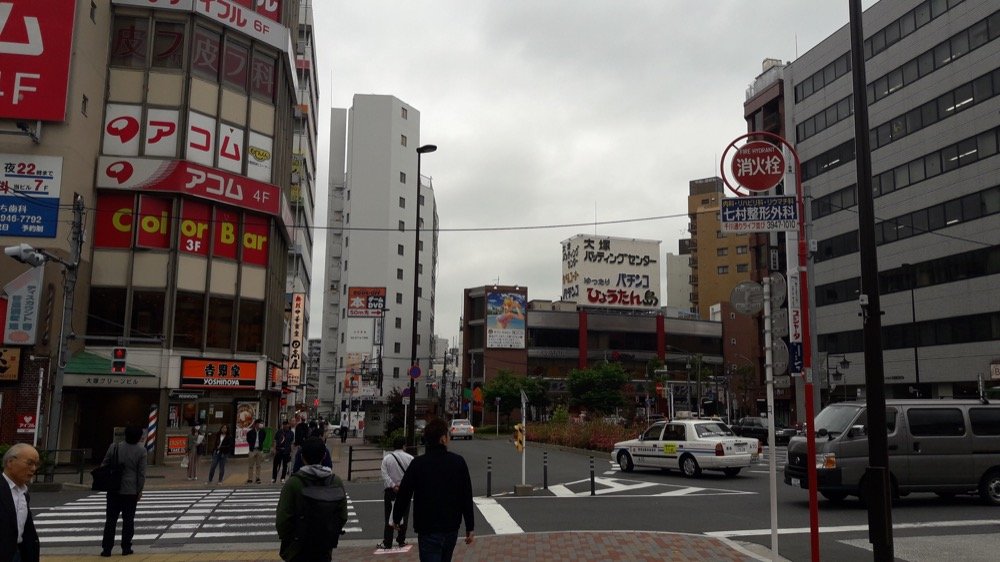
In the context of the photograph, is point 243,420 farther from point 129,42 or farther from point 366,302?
point 366,302

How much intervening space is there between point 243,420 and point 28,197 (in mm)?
11885

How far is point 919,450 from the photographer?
50.9 ft

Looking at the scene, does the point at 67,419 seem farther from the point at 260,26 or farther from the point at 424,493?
the point at 424,493

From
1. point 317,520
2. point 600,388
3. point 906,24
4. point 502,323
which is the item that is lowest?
point 317,520

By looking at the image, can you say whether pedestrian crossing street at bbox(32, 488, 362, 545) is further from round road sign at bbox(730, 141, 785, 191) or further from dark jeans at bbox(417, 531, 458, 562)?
round road sign at bbox(730, 141, 785, 191)

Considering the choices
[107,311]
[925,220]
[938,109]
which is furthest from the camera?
[925,220]

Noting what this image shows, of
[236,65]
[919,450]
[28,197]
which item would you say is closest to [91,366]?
[28,197]

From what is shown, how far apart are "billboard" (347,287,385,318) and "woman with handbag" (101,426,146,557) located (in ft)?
199

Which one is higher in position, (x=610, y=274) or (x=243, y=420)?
(x=610, y=274)

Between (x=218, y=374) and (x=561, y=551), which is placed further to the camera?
(x=218, y=374)

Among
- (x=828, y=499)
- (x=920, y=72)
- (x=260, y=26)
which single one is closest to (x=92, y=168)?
(x=260, y=26)

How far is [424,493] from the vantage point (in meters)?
6.77

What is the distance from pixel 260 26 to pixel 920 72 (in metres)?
43.5

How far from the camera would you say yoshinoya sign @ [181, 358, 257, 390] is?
30.6 meters
